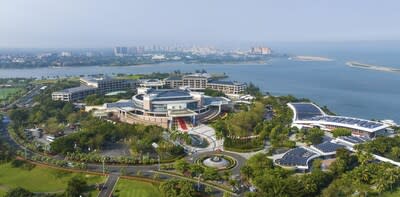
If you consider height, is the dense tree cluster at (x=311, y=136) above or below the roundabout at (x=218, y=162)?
above

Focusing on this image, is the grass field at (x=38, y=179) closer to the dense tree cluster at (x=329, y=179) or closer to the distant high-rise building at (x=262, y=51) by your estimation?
the dense tree cluster at (x=329, y=179)

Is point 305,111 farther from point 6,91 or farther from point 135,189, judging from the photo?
point 6,91

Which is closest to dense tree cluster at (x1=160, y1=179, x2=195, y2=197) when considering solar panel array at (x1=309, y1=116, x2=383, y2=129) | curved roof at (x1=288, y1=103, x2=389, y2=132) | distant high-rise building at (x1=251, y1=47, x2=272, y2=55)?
curved roof at (x1=288, y1=103, x2=389, y2=132)

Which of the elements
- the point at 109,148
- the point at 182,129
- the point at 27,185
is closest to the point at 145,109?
the point at 182,129

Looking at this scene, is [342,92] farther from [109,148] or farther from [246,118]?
[109,148]

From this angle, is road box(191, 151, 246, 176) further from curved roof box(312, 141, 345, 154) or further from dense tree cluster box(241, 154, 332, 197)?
curved roof box(312, 141, 345, 154)

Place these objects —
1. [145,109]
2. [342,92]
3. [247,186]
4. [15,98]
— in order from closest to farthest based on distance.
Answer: [247,186] < [145,109] < [15,98] < [342,92]

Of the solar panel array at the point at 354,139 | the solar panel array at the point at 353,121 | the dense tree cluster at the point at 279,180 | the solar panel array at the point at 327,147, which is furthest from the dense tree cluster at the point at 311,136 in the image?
the dense tree cluster at the point at 279,180
